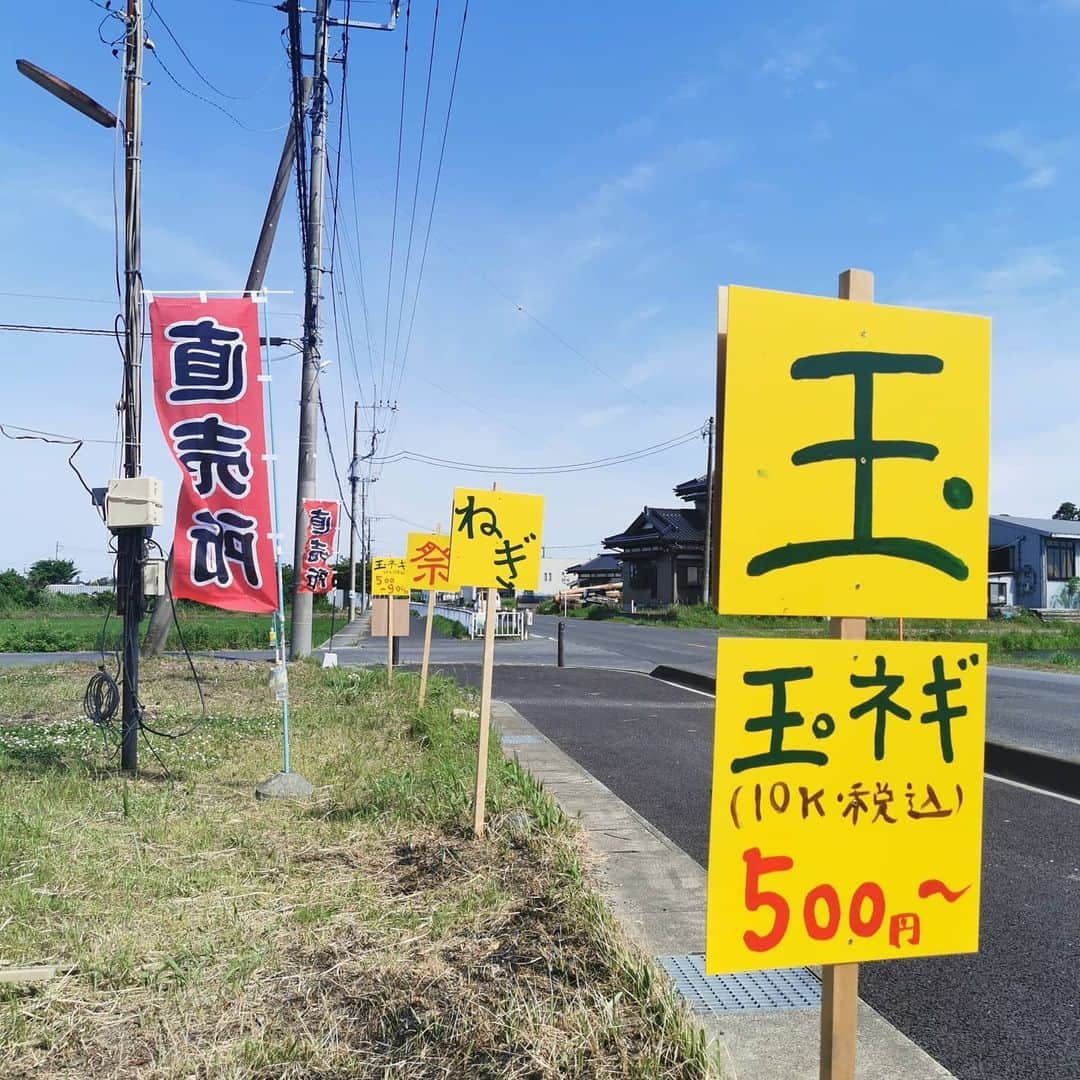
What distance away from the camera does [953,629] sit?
3144cm

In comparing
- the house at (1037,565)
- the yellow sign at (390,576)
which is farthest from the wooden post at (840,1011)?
the house at (1037,565)

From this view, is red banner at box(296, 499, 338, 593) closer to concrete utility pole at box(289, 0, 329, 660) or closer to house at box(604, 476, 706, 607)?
concrete utility pole at box(289, 0, 329, 660)

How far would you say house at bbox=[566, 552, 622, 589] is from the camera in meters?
86.0

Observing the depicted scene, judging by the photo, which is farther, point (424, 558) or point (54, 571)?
point (54, 571)

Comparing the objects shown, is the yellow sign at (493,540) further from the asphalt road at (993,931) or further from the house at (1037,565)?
the house at (1037,565)

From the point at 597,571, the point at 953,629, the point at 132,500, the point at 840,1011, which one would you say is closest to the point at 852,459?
the point at 840,1011

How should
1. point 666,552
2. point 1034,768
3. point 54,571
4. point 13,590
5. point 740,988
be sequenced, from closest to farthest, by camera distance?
point 740,988 < point 1034,768 < point 666,552 < point 13,590 < point 54,571

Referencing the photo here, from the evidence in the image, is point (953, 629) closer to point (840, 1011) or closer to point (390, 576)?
point (390, 576)

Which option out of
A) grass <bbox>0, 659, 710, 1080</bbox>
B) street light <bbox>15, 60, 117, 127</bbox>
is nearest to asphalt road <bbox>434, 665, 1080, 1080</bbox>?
grass <bbox>0, 659, 710, 1080</bbox>

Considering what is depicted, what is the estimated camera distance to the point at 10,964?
3.55m

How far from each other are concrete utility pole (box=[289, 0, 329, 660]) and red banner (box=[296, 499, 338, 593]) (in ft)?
0.41

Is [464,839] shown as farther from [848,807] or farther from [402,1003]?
[848,807]

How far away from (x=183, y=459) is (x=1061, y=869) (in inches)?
245

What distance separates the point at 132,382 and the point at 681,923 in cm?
656
